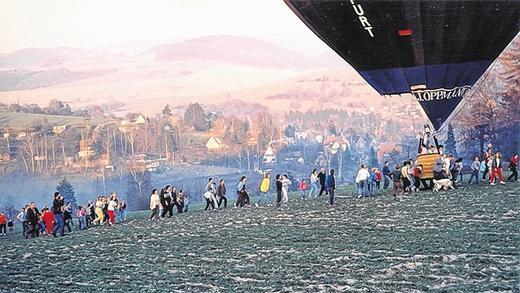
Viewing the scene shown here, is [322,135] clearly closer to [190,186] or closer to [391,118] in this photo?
[391,118]

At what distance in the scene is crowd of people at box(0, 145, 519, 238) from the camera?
5.08 metres

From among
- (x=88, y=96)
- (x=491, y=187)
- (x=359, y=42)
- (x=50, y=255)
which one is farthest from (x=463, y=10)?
(x=50, y=255)

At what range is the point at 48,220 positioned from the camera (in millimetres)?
5098

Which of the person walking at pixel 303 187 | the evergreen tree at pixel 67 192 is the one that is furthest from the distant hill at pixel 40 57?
the person walking at pixel 303 187

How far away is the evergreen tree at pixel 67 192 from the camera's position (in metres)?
5.09

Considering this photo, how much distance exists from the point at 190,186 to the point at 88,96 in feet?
2.66

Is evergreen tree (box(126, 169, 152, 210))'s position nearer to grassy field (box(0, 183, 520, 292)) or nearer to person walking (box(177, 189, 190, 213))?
grassy field (box(0, 183, 520, 292))

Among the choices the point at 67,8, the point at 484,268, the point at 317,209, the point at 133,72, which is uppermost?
the point at 67,8

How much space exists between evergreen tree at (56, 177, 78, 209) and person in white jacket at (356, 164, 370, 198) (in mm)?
1689

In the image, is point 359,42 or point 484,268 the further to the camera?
point 359,42

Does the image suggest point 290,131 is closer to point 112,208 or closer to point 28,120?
point 112,208

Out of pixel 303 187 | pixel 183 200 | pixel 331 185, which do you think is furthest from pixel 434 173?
pixel 183 200

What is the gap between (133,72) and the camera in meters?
5.17

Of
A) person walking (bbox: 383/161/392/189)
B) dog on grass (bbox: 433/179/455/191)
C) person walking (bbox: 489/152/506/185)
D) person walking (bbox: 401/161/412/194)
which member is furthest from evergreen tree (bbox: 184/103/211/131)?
person walking (bbox: 489/152/506/185)
